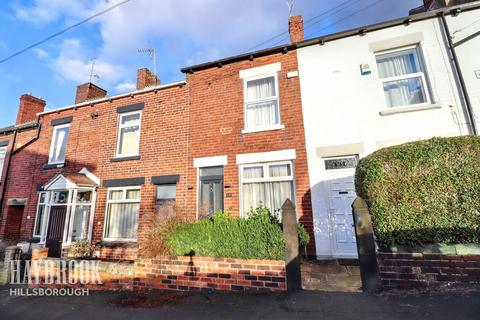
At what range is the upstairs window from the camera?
8508 mm

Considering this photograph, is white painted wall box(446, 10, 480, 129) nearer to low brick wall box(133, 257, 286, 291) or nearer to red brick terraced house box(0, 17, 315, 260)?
red brick terraced house box(0, 17, 315, 260)

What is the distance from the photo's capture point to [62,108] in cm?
1189

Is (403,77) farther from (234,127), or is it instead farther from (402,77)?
(234,127)

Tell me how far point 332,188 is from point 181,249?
15.2ft

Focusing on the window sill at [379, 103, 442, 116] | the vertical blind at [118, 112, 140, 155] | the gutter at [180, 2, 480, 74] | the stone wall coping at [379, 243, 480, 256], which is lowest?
the stone wall coping at [379, 243, 480, 256]

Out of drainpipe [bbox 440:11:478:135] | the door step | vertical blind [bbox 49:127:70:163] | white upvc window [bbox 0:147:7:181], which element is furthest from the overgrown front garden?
white upvc window [bbox 0:147:7:181]

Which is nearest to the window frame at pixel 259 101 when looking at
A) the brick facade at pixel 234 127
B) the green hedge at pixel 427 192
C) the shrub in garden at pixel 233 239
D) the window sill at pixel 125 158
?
the brick facade at pixel 234 127

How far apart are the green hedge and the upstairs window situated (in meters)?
4.52

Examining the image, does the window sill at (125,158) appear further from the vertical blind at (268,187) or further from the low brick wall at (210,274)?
the low brick wall at (210,274)

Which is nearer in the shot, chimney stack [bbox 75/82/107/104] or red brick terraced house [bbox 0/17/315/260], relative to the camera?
red brick terraced house [bbox 0/17/315/260]

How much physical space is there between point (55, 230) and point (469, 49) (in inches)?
601

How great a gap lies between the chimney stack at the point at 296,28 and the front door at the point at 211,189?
5417 millimetres

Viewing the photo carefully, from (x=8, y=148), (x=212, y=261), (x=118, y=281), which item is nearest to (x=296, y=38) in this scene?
(x=212, y=261)

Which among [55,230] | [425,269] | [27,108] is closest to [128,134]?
[55,230]
